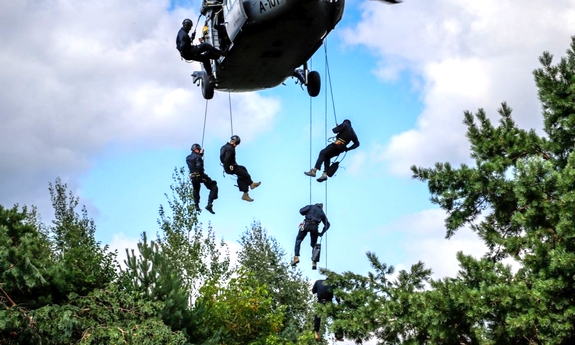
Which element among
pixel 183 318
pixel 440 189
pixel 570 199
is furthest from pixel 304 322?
pixel 570 199

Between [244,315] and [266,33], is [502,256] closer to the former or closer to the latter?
[266,33]

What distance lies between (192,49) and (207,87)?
1.81 meters

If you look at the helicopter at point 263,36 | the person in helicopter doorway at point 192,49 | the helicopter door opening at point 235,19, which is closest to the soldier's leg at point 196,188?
the helicopter at point 263,36

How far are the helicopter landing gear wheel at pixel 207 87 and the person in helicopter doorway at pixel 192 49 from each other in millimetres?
1089

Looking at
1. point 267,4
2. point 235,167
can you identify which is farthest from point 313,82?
point 267,4

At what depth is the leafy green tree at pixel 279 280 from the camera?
44.9 metres

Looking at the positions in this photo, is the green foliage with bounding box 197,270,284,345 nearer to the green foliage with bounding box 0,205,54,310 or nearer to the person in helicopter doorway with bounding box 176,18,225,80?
the green foliage with bounding box 0,205,54,310

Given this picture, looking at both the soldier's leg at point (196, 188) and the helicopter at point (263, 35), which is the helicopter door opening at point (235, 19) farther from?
the soldier's leg at point (196, 188)

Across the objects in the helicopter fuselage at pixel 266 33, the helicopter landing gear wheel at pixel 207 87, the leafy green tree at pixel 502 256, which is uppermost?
the helicopter landing gear wheel at pixel 207 87

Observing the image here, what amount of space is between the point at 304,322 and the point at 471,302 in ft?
95.1

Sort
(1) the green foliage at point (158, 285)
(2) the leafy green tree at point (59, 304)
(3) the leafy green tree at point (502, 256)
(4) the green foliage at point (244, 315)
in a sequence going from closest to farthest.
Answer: (3) the leafy green tree at point (502, 256), (2) the leafy green tree at point (59, 304), (1) the green foliage at point (158, 285), (4) the green foliage at point (244, 315)

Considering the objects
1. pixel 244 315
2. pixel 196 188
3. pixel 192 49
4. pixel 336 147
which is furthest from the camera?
pixel 244 315

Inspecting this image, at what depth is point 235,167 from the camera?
18.6 m

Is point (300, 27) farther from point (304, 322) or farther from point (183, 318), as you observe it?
point (304, 322)
